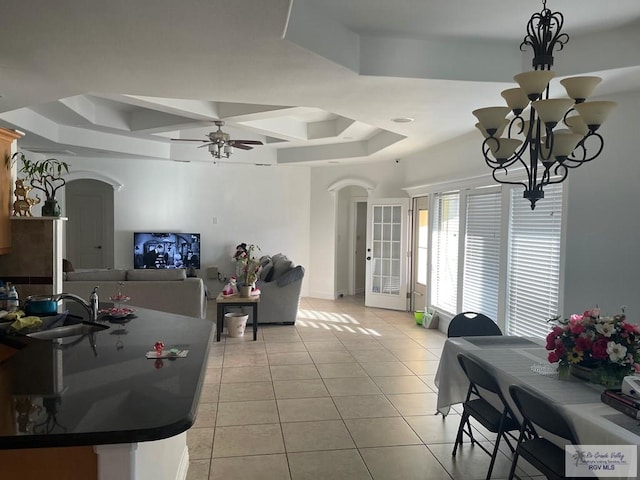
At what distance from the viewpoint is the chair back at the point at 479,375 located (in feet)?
8.42

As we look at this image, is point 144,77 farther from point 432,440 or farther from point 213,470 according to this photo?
point 432,440

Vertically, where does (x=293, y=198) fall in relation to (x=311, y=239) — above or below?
above

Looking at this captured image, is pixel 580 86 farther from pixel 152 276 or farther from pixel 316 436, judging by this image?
pixel 152 276

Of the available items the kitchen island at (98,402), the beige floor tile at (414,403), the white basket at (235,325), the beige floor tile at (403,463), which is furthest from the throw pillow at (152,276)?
the beige floor tile at (403,463)

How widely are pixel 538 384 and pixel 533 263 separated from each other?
Answer: 2447 millimetres

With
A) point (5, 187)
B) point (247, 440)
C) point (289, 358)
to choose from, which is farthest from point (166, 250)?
point (247, 440)

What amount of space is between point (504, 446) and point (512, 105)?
7.68 feet

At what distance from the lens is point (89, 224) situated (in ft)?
32.5

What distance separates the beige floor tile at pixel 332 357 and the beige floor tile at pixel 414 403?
1086 millimetres

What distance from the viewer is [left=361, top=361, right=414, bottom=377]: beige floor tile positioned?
477 centimetres

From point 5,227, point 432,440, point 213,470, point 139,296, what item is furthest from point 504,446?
point 139,296

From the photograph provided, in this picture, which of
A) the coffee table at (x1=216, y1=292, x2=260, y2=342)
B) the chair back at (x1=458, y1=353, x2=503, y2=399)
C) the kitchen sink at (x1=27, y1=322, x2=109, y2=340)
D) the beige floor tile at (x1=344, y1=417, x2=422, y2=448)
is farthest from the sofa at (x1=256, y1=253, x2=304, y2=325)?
the chair back at (x1=458, y1=353, x2=503, y2=399)

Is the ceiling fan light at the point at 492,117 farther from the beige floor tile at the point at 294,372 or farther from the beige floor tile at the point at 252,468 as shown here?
the beige floor tile at the point at 294,372

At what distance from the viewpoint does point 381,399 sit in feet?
13.4
